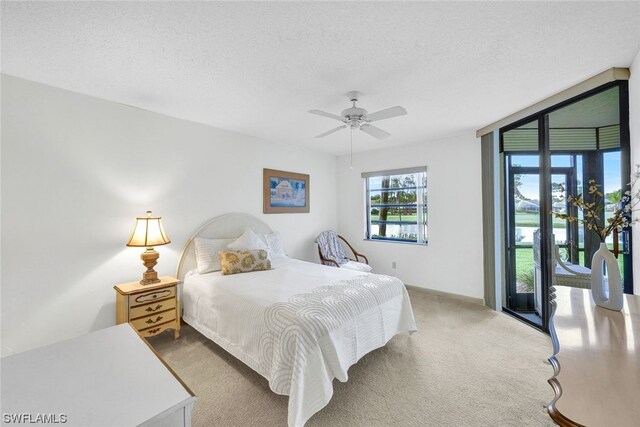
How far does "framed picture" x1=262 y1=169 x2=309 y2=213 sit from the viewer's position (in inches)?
164

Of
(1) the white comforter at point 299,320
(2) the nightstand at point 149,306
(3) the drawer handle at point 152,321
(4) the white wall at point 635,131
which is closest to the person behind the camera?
(1) the white comforter at point 299,320

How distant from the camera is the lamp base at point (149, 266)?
2.69 metres

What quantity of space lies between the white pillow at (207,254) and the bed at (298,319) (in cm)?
Answer: 9

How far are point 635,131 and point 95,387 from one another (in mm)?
3587

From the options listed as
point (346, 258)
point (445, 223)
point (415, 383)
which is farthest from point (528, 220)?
point (346, 258)

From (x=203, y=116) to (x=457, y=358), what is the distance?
377cm

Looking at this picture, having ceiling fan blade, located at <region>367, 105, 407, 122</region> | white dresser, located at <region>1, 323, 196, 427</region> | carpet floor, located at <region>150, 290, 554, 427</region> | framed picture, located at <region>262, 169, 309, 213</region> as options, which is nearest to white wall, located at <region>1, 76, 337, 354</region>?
framed picture, located at <region>262, 169, 309, 213</region>

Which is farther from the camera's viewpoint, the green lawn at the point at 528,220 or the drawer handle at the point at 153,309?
the green lawn at the point at 528,220

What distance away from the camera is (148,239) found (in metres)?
2.66

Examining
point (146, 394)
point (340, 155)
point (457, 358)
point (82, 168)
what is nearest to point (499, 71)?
point (457, 358)

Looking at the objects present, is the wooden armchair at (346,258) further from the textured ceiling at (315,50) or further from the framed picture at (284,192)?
the textured ceiling at (315,50)

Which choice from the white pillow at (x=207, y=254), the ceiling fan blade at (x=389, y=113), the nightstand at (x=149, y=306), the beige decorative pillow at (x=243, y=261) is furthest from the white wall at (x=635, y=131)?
the nightstand at (x=149, y=306)

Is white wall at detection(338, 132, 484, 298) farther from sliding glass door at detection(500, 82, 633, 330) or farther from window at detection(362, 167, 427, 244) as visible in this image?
sliding glass door at detection(500, 82, 633, 330)

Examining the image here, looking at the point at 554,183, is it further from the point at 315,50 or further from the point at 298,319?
the point at 298,319
